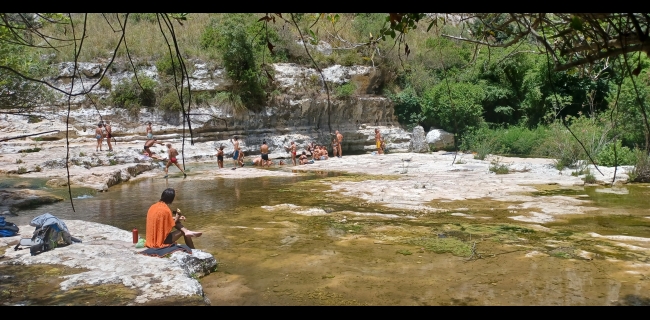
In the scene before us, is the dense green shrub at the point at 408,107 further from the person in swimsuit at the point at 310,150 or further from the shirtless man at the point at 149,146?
the shirtless man at the point at 149,146

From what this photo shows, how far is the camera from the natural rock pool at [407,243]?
531 cm

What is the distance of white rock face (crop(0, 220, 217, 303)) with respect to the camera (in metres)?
4.76

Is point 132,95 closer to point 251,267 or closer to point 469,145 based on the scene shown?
point 469,145

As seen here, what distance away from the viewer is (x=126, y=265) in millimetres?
5363

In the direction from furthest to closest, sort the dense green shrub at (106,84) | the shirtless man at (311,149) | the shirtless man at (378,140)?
the shirtless man at (378,140), the shirtless man at (311,149), the dense green shrub at (106,84)

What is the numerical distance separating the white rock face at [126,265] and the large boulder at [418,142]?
57.9ft

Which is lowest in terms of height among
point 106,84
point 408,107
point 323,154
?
point 323,154

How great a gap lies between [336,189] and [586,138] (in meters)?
8.02

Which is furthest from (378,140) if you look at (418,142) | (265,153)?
(265,153)

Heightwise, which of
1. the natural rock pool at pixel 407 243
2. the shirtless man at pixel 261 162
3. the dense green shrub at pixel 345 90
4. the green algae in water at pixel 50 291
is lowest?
the natural rock pool at pixel 407 243

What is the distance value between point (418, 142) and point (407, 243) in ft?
53.0

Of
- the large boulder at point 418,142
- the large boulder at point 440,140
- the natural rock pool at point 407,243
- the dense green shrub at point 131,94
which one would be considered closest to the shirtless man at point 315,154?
the large boulder at point 418,142

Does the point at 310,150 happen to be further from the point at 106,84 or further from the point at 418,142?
the point at 106,84

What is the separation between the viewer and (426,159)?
747 inches
